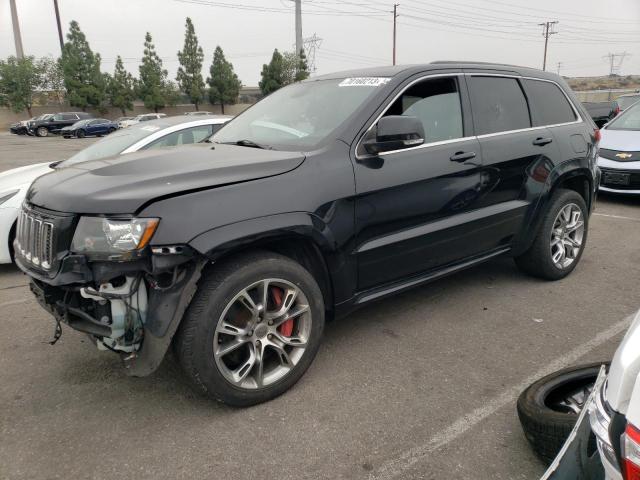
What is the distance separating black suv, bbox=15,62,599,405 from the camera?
2445mm

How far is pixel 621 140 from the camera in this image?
8234mm

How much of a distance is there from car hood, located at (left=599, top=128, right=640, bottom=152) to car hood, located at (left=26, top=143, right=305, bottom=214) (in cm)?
705

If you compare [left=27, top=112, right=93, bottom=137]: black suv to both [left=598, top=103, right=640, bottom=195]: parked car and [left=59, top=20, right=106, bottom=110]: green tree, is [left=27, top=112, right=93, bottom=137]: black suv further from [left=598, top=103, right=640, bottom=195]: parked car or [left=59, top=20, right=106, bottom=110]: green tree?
[left=598, top=103, right=640, bottom=195]: parked car

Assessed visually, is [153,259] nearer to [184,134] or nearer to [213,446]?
[213,446]

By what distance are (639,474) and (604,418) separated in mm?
166

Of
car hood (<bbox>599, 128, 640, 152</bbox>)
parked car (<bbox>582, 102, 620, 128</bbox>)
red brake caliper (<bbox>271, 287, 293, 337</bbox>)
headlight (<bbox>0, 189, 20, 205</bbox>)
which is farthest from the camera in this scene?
parked car (<bbox>582, 102, 620, 128</bbox>)

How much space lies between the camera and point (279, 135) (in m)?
3.43

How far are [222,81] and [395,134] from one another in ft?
188

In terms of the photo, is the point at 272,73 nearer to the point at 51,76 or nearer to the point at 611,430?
the point at 51,76

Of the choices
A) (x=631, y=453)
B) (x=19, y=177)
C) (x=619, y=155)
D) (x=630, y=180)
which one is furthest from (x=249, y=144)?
(x=619, y=155)

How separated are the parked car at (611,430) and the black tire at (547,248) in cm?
315

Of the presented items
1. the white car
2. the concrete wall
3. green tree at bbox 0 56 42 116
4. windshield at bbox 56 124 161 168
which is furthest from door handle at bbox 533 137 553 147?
→ green tree at bbox 0 56 42 116

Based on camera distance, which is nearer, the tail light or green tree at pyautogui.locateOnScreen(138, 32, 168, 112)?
the tail light

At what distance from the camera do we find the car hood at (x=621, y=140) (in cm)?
791
